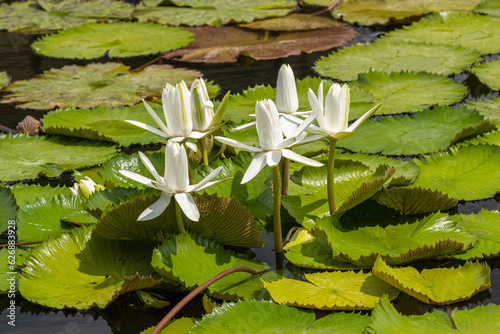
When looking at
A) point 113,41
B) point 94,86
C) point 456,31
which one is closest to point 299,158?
point 94,86

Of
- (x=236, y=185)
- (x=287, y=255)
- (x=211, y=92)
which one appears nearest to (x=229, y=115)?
(x=211, y=92)

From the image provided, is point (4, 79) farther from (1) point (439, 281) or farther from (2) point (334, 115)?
(1) point (439, 281)

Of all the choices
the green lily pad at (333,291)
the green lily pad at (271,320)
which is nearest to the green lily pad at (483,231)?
the green lily pad at (333,291)

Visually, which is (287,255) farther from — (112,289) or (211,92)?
(211,92)

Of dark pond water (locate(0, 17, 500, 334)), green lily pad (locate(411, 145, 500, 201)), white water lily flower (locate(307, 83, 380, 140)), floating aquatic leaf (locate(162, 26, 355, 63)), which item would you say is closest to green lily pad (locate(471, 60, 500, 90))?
dark pond water (locate(0, 17, 500, 334))

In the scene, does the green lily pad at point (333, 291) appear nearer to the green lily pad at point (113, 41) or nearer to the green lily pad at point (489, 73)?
the green lily pad at point (489, 73)

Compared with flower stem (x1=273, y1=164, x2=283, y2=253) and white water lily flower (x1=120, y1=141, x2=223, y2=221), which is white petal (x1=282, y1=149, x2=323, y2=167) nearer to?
flower stem (x1=273, y1=164, x2=283, y2=253)
